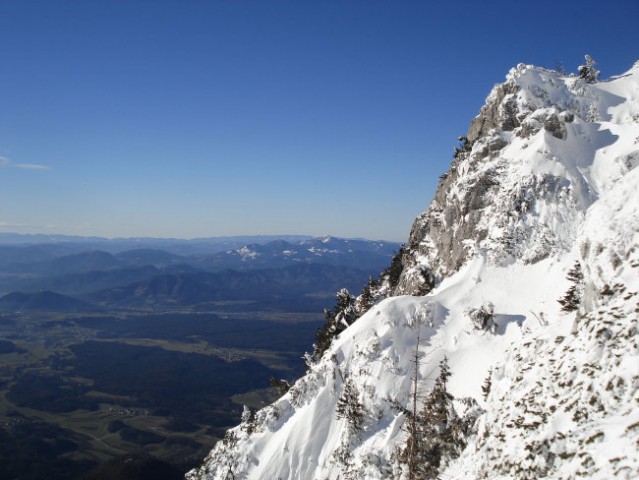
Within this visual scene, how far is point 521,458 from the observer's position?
18.3 meters

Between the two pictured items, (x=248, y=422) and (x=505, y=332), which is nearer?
(x=505, y=332)

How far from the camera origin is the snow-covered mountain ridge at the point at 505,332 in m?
18.5

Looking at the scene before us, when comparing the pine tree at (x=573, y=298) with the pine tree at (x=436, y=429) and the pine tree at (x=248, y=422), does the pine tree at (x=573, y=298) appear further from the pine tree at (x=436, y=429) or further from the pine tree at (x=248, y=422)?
the pine tree at (x=248, y=422)

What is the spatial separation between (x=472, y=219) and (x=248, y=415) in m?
32.9

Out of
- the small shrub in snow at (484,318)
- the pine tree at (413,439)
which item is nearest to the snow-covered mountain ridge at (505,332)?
the small shrub in snow at (484,318)

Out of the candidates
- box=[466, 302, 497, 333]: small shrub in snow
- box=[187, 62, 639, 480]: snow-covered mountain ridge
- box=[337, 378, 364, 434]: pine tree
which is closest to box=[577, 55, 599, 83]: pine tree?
box=[187, 62, 639, 480]: snow-covered mountain ridge

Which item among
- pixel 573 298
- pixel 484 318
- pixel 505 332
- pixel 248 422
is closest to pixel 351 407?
pixel 248 422

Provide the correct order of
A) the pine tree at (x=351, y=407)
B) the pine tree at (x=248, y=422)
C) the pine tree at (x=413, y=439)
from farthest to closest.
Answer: the pine tree at (x=248, y=422) → the pine tree at (x=351, y=407) → the pine tree at (x=413, y=439)

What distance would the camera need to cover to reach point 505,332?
125 feet

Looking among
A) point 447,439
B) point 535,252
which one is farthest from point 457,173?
point 447,439

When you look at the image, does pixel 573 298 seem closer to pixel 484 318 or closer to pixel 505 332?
pixel 505 332

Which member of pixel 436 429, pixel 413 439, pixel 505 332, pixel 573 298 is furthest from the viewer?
pixel 505 332

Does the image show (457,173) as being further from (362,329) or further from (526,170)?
(362,329)

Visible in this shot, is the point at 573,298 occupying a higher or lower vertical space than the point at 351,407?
higher
